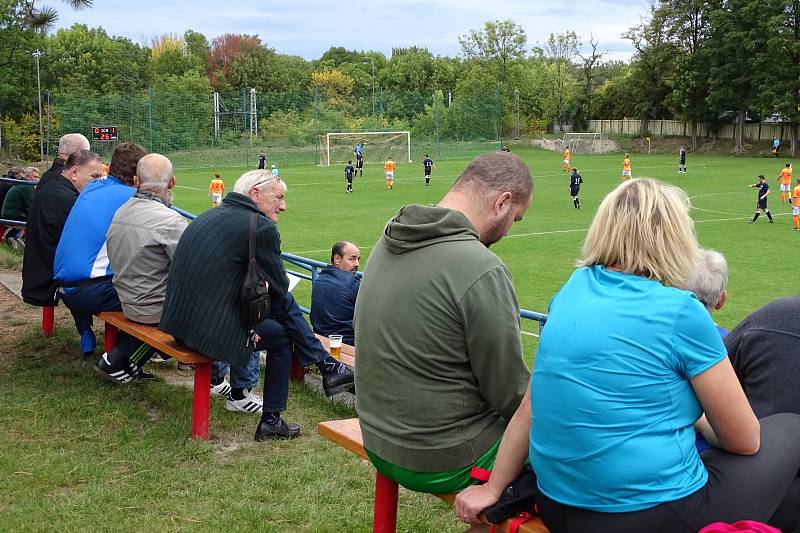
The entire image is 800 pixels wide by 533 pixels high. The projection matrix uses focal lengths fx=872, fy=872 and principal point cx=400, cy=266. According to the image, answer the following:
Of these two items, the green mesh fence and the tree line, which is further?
the tree line

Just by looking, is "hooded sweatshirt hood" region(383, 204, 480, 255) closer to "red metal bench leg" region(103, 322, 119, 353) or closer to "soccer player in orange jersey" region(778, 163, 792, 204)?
"red metal bench leg" region(103, 322, 119, 353)

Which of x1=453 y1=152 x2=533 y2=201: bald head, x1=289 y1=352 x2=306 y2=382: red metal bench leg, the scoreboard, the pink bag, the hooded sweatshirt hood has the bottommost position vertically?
x1=289 y1=352 x2=306 y2=382: red metal bench leg

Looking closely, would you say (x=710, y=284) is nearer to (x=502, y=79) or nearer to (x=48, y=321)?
(x=48, y=321)

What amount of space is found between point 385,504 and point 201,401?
2.14m

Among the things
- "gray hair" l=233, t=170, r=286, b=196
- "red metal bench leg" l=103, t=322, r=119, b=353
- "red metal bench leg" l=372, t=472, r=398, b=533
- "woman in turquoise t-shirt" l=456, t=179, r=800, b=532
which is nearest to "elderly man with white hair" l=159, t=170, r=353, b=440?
"gray hair" l=233, t=170, r=286, b=196

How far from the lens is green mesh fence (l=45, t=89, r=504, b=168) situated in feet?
177

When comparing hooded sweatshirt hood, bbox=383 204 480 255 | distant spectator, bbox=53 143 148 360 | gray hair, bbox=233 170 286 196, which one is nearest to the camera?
hooded sweatshirt hood, bbox=383 204 480 255

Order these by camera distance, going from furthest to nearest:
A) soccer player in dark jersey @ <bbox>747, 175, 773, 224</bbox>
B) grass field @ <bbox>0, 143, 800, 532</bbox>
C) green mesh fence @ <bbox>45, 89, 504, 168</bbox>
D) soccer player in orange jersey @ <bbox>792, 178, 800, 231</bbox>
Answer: green mesh fence @ <bbox>45, 89, 504, 168</bbox>, soccer player in dark jersey @ <bbox>747, 175, 773, 224</bbox>, soccer player in orange jersey @ <bbox>792, 178, 800, 231</bbox>, grass field @ <bbox>0, 143, 800, 532</bbox>

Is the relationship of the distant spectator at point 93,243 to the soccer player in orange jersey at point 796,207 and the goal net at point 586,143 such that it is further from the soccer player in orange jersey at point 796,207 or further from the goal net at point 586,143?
the goal net at point 586,143

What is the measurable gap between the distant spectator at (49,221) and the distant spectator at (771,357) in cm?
564

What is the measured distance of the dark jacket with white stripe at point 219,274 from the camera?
5160mm

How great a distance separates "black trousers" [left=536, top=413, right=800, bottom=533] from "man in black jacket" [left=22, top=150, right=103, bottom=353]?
559cm

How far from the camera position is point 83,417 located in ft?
18.9

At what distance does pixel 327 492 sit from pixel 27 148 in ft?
184
